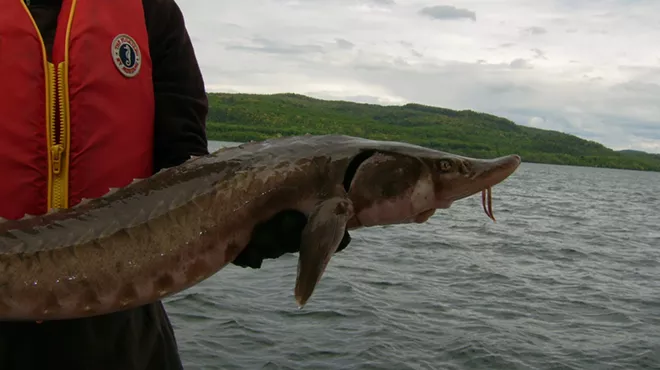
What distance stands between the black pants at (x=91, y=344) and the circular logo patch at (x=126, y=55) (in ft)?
3.94

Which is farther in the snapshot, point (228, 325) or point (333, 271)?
point (333, 271)

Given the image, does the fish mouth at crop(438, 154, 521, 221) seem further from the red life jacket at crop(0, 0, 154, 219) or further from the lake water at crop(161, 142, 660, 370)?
the lake water at crop(161, 142, 660, 370)

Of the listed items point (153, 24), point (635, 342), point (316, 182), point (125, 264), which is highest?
point (153, 24)

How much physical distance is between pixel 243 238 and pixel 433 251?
64.4ft

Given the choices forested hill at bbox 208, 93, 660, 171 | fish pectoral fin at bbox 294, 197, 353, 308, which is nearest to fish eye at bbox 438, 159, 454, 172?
fish pectoral fin at bbox 294, 197, 353, 308

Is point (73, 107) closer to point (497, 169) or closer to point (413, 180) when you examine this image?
point (413, 180)

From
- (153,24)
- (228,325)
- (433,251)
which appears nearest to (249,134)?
(433,251)

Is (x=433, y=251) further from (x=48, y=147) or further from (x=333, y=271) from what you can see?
(x=48, y=147)

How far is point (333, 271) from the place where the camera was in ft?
58.1

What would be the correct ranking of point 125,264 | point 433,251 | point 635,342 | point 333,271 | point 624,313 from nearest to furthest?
1. point 125,264
2. point 635,342
3. point 624,313
4. point 333,271
5. point 433,251

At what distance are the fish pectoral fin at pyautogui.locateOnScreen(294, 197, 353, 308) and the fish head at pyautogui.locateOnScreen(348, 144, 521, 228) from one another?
26 cm

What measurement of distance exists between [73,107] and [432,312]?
39.3 feet

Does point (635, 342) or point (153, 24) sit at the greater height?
point (153, 24)

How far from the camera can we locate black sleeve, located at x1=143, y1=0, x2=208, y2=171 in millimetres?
3621
